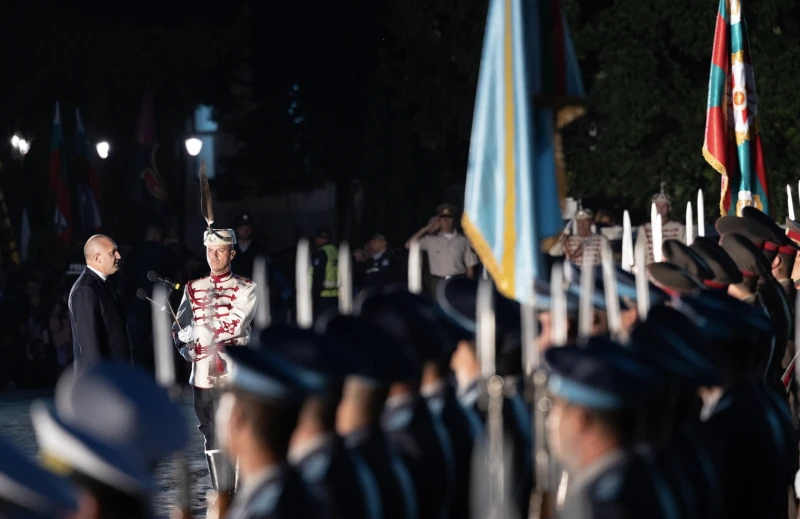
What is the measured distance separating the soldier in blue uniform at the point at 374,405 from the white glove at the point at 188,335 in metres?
5.87

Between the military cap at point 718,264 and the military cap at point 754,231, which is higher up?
the military cap at point 754,231

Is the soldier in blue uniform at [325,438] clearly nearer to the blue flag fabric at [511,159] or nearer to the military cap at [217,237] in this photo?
the blue flag fabric at [511,159]

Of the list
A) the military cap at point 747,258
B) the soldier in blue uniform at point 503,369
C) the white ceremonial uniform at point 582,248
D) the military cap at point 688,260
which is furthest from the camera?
the white ceremonial uniform at point 582,248

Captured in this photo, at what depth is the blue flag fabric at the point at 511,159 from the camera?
7.94 m

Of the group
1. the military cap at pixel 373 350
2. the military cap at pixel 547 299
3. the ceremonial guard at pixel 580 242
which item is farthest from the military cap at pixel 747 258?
the ceremonial guard at pixel 580 242

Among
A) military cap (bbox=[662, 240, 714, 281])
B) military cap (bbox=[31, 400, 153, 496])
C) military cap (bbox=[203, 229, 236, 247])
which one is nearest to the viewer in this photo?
military cap (bbox=[31, 400, 153, 496])

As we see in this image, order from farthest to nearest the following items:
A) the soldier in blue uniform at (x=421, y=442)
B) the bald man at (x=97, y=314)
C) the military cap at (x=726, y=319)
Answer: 1. the bald man at (x=97, y=314)
2. the military cap at (x=726, y=319)
3. the soldier in blue uniform at (x=421, y=442)

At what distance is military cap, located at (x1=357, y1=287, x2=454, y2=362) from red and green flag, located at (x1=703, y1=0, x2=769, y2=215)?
7.75 metres

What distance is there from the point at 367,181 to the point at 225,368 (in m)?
19.0

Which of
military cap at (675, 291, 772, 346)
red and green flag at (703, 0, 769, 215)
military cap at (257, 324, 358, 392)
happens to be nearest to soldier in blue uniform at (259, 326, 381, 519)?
military cap at (257, 324, 358, 392)

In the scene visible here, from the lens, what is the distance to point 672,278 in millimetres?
7891

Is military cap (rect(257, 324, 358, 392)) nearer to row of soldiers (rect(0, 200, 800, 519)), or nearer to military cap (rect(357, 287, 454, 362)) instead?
row of soldiers (rect(0, 200, 800, 519))

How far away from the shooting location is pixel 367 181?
98.5ft

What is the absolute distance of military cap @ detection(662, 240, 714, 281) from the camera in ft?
27.5
